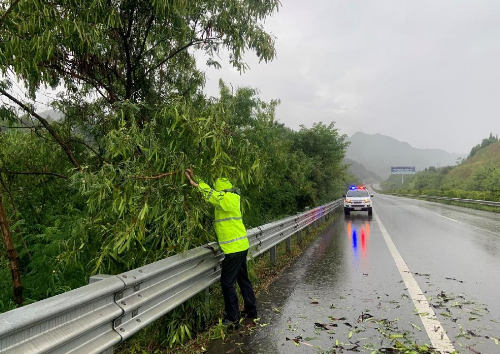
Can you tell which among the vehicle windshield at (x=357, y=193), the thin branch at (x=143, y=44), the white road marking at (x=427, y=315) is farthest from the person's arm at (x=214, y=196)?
the vehicle windshield at (x=357, y=193)

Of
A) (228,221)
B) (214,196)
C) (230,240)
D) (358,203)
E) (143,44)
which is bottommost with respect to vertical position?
(358,203)

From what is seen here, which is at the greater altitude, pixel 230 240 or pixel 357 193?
pixel 357 193

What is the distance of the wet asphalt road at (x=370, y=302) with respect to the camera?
3.80 meters

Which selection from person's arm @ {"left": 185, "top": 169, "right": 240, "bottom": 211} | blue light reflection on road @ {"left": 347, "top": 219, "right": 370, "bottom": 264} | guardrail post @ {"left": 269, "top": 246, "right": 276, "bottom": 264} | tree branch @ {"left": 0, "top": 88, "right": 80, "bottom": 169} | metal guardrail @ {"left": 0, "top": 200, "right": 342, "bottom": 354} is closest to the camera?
metal guardrail @ {"left": 0, "top": 200, "right": 342, "bottom": 354}

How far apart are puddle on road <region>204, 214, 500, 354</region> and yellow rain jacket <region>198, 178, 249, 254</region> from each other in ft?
3.30

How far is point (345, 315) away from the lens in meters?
4.61

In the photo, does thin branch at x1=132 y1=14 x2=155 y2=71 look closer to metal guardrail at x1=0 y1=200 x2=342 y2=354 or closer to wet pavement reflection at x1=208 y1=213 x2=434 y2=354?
metal guardrail at x1=0 y1=200 x2=342 y2=354

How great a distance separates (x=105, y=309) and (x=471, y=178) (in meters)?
80.0

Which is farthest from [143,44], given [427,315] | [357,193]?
[357,193]

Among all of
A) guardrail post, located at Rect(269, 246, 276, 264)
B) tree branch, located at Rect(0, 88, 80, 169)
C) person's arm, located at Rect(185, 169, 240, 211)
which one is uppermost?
tree branch, located at Rect(0, 88, 80, 169)

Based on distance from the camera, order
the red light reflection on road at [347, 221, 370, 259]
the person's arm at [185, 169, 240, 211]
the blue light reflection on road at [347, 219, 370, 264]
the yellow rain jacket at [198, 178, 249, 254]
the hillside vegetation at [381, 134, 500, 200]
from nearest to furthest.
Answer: the person's arm at [185, 169, 240, 211] < the yellow rain jacket at [198, 178, 249, 254] < the blue light reflection on road at [347, 219, 370, 264] < the red light reflection on road at [347, 221, 370, 259] < the hillside vegetation at [381, 134, 500, 200]

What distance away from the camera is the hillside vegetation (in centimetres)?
4035

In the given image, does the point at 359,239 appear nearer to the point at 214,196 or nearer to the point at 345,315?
the point at 345,315

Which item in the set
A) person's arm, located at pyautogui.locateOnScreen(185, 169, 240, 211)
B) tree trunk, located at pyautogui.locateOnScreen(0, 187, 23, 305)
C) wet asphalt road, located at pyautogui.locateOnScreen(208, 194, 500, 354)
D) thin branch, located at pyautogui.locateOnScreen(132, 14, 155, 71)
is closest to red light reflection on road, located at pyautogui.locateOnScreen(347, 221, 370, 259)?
wet asphalt road, located at pyautogui.locateOnScreen(208, 194, 500, 354)
